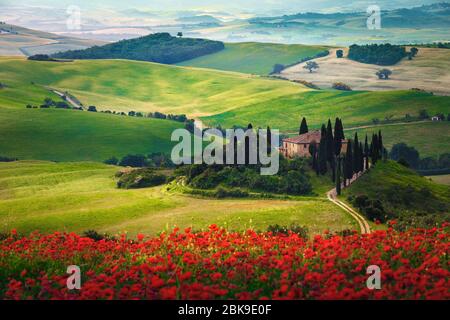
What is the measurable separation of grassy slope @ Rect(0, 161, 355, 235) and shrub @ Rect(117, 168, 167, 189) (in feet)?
7.08

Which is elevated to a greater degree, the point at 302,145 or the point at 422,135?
the point at 302,145

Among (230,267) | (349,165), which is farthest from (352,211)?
(230,267)

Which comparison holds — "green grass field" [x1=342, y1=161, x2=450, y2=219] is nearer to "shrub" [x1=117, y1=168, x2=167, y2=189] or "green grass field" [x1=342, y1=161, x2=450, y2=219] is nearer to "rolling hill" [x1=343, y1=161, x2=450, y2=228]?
"rolling hill" [x1=343, y1=161, x2=450, y2=228]

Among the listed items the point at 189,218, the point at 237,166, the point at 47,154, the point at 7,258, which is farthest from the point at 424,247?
the point at 47,154

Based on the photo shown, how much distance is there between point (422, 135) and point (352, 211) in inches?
Result: 4415

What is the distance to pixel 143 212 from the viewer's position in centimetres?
7688

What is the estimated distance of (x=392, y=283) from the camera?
2764cm

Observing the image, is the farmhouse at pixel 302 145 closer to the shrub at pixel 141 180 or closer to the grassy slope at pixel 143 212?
the shrub at pixel 141 180

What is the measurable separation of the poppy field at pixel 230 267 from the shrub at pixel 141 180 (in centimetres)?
6074

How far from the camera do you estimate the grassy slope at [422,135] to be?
6683 inches

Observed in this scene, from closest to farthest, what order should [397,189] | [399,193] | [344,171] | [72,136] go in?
[399,193], [397,189], [344,171], [72,136]

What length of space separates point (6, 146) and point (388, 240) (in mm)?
145529

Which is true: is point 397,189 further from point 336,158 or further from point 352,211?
point 352,211
